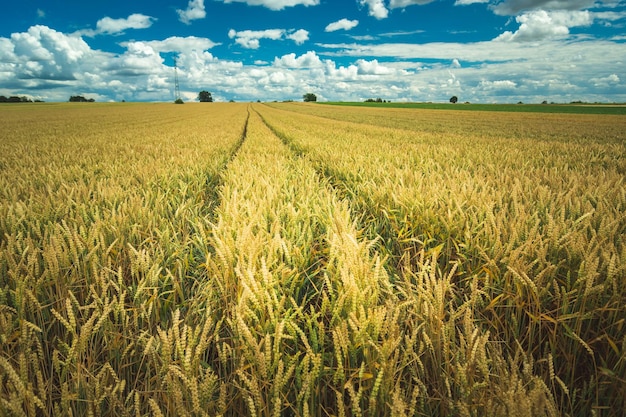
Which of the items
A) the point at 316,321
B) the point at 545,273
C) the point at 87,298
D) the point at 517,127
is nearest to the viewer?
the point at 316,321

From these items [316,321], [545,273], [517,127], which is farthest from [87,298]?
[517,127]

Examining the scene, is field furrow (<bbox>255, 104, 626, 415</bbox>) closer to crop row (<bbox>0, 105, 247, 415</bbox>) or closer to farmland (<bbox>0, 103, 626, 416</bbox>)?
farmland (<bbox>0, 103, 626, 416</bbox>)

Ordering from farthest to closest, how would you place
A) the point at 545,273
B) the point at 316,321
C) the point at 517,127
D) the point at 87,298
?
the point at 517,127, the point at 545,273, the point at 87,298, the point at 316,321

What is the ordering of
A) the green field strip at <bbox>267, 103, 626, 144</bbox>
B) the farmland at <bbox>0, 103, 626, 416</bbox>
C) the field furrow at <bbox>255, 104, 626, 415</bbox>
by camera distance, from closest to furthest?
1. the farmland at <bbox>0, 103, 626, 416</bbox>
2. the field furrow at <bbox>255, 104, 626, 415</bbox>
3. the green field strip at <bbox>267, 103, 626, 144</bbox>

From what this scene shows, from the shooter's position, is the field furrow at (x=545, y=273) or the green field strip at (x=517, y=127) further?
the green field strip at (x=517, y=127)

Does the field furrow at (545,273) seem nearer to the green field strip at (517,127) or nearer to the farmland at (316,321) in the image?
the farmland at (316,321)

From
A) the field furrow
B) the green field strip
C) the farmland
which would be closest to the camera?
the farmland

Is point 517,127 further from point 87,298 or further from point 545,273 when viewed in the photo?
point 87,298

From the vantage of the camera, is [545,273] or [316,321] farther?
[545,273]

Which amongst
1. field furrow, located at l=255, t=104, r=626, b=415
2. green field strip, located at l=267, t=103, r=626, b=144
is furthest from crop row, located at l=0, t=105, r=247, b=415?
green field strip, located at l=267, t=103, r=626, b=144

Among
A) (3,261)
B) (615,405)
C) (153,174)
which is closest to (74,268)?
(3,261)

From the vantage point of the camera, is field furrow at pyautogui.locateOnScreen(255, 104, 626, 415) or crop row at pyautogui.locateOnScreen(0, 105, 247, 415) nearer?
crop row at pyautogui.locateOnScreen(0, 105, 247, 415)

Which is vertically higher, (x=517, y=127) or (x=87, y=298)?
(x=517, y=127)

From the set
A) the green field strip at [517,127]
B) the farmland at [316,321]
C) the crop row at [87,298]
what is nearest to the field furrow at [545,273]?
the farmland at [316,321]
